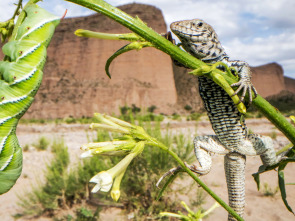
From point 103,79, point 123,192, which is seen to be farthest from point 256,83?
point 123,192

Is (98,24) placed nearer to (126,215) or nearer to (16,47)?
(126,215)

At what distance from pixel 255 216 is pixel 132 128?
12.7 ft

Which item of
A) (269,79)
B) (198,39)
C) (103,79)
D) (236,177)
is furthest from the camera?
(269,79)

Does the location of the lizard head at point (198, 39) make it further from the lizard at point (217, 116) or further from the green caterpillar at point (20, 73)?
the green caterpillar at point (20, 73)

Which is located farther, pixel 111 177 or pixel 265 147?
pixel 265 147

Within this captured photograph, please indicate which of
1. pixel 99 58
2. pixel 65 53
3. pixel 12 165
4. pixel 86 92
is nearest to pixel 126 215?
pixel 12 165

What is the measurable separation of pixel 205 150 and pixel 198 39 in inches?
13.6

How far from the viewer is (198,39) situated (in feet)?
2.80

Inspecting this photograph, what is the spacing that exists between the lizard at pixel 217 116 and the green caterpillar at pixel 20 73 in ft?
1.59

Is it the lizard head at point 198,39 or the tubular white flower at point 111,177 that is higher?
the lizard head at point 198,39

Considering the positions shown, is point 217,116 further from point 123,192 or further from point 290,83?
point 290,83

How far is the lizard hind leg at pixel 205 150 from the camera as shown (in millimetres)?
894

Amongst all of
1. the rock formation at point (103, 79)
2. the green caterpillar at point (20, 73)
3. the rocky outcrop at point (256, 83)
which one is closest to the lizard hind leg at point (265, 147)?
the green caterpillar at point (20, 73)

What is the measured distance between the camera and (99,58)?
106ft
